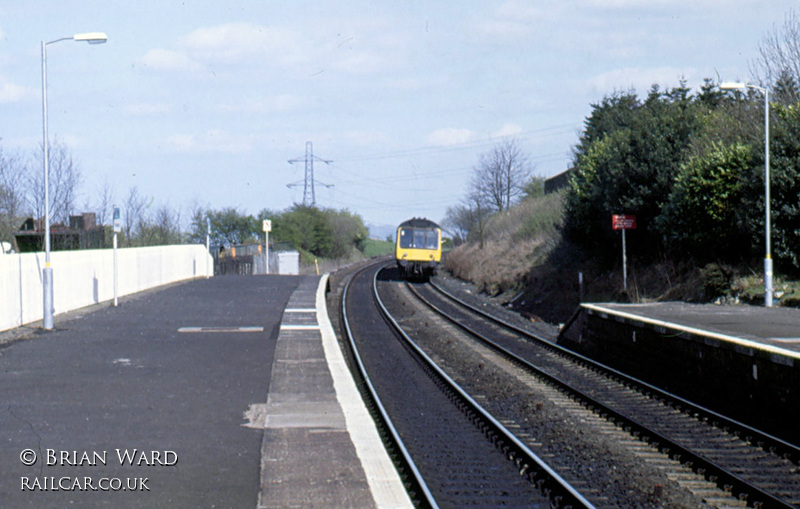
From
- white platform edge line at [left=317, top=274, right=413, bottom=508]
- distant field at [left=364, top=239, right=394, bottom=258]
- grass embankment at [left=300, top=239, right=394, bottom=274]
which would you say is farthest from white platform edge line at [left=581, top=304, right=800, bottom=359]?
distant field at [left=364, top=239, right=394, bottom=258]

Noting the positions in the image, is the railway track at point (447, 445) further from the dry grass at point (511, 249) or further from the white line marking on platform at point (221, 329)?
the dry grass at point (511, 249)

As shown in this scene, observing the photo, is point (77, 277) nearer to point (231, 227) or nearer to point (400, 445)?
point (400, 445)

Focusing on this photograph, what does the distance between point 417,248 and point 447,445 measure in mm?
32579

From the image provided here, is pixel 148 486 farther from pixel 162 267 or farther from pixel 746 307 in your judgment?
pixel 162 267

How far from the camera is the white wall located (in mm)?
16531

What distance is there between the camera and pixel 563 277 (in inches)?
1193

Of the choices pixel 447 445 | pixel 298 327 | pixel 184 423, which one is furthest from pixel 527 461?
pixel 298 327

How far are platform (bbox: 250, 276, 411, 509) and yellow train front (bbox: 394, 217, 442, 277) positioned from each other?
2801cm

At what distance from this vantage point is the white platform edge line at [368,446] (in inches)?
234

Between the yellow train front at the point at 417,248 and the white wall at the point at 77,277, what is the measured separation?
11628mm

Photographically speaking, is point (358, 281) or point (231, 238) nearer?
point (358, 281)

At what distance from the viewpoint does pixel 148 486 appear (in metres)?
6.01

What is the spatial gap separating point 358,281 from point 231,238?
44.5 metres

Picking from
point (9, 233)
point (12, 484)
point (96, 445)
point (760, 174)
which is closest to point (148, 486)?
point (12, 484)
